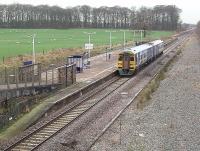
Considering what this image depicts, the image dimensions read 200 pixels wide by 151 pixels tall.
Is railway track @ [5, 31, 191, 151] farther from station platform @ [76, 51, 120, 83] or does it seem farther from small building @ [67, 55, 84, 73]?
small building @ [67, 55, 84, 73]

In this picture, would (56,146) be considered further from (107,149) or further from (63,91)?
(63,91)

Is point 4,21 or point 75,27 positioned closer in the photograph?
point 4,21

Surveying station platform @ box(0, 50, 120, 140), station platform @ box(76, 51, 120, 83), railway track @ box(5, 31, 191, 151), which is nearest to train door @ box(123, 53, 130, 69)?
station platform @ box(0, 50, 120, 140)

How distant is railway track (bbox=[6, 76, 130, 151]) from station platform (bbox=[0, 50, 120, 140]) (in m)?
1.02

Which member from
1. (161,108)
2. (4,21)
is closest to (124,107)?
(161,108)

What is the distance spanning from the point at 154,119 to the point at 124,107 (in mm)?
3578

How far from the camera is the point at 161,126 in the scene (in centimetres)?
2175

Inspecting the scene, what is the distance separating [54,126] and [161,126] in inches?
207

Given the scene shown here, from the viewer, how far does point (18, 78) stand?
2908 cm

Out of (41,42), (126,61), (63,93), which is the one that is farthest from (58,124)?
(41,42)

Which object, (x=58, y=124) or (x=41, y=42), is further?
(x=41, y=42)

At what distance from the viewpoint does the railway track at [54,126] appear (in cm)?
1905

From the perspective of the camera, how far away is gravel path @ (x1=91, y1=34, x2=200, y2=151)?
1848 cm

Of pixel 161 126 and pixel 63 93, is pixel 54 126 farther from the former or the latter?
pixel 63 93
